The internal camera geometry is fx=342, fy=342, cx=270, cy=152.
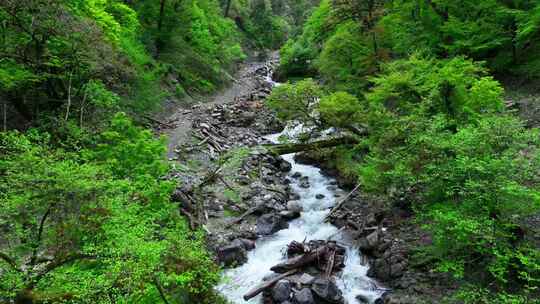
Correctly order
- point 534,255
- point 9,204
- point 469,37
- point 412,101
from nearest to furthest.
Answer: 1. point 9,204
2. point 534,255
3. point 412,101
4. point 469,37

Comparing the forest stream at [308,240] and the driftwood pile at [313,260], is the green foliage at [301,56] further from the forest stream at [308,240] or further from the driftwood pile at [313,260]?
the driftwood pile at [313,260]

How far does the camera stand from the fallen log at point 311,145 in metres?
20.5

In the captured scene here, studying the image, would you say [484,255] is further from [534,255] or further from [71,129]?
[71,129]

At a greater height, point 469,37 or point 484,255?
point 469,37

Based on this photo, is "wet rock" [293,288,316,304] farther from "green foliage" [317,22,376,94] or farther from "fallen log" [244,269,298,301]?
"green foliage" [317,22,376,94]

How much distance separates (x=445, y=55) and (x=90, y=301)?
2311 centimetres

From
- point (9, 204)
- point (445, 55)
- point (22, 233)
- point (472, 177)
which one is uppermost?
point (445, 55)

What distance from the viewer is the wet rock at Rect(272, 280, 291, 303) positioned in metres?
10.9

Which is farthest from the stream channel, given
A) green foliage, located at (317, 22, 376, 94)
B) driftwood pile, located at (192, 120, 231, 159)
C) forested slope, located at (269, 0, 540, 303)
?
green foliage, located at (317, 22, 376, 94)

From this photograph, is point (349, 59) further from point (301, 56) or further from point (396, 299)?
point (396, 299)

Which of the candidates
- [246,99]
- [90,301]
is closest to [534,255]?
[90,301]

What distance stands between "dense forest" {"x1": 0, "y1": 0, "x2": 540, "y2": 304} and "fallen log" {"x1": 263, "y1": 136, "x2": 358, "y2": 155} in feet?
1.58

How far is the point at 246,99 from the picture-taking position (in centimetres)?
3159

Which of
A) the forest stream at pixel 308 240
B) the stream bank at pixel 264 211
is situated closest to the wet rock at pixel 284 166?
the stream bank at pixel 264 211
